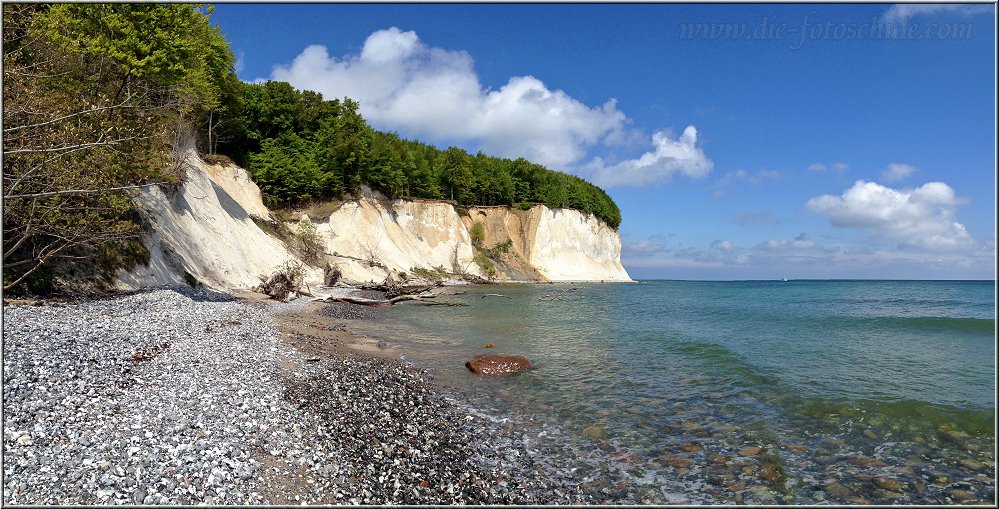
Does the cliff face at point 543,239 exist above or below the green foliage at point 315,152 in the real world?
below

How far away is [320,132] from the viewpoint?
5034cm

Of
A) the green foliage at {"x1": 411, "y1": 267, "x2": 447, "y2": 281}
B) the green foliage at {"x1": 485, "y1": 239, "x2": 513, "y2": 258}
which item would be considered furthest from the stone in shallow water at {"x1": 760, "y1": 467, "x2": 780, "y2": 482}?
the green foliage at {"x1": 485, "y1": 239, "x2": 513, "y2": 258}

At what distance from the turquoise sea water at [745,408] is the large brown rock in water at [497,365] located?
338 mm

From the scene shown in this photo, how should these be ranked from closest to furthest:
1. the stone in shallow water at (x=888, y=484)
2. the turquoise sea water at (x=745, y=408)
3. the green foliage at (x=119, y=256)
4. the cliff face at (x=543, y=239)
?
the stone in shallow water at (x=888, y=484) → the turquoise sea water at (x=745, y=408) → the green foliage at (x=119, y=256) → the cliff face at (x=543, y=239)

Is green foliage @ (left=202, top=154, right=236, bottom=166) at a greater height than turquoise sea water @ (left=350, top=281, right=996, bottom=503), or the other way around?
green foliage @ (left=202, top=154, right=236, bottom=166)

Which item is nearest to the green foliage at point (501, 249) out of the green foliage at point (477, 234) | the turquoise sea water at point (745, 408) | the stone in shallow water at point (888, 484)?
the green foliage at point (477, 234)

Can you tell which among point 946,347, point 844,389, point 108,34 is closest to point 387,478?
point 844,389

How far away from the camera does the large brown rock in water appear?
516 inches

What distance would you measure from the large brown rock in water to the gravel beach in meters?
2.12

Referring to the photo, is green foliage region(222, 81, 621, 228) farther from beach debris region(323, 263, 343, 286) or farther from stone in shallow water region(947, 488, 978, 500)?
stone in shallow water region(947, 488, 978, 500)

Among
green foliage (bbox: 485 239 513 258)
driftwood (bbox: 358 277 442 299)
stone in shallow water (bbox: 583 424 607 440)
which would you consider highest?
green foliage (bbox: 485 239 513 258)

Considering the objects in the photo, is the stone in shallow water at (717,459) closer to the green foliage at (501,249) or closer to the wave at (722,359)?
the wave at (722,359)

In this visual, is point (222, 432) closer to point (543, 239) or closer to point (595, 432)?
point (595, 432)

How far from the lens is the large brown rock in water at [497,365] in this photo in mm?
13102
